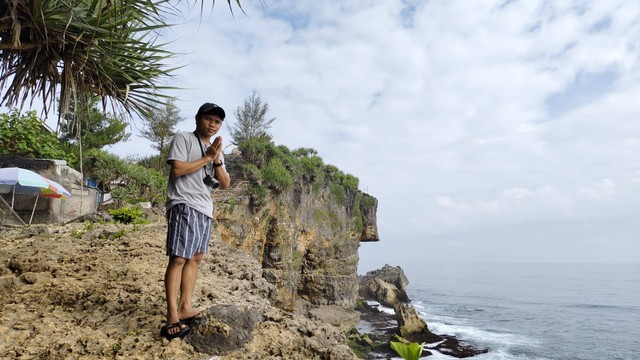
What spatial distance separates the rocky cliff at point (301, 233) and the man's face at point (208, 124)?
13960 mm

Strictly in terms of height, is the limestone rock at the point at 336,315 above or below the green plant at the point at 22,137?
below

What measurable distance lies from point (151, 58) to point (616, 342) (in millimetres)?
41746

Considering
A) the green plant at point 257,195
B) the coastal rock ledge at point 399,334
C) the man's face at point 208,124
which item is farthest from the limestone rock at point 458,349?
the man's face at point 208,124

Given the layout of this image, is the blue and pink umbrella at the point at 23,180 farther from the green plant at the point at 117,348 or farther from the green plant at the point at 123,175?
the green plant at the point at 117,348

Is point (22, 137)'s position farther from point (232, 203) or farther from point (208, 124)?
point (208, 124)

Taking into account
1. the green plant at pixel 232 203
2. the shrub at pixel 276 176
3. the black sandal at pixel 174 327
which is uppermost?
the shrub at pixel 276 176

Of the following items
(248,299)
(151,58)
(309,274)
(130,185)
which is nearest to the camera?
(248,299)

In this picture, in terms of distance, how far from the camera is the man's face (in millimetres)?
2791

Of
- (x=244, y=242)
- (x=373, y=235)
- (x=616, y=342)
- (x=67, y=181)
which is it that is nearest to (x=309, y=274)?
(x=244, y=242)

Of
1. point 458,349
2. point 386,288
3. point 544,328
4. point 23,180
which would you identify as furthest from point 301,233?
point 544,328

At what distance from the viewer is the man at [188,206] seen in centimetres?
258

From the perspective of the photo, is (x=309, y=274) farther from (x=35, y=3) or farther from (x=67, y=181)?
(x=35, y=3)

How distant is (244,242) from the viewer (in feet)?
59.0

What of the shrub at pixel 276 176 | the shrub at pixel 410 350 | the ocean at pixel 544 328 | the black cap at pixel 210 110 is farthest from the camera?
the ocean at pixel 544 328
